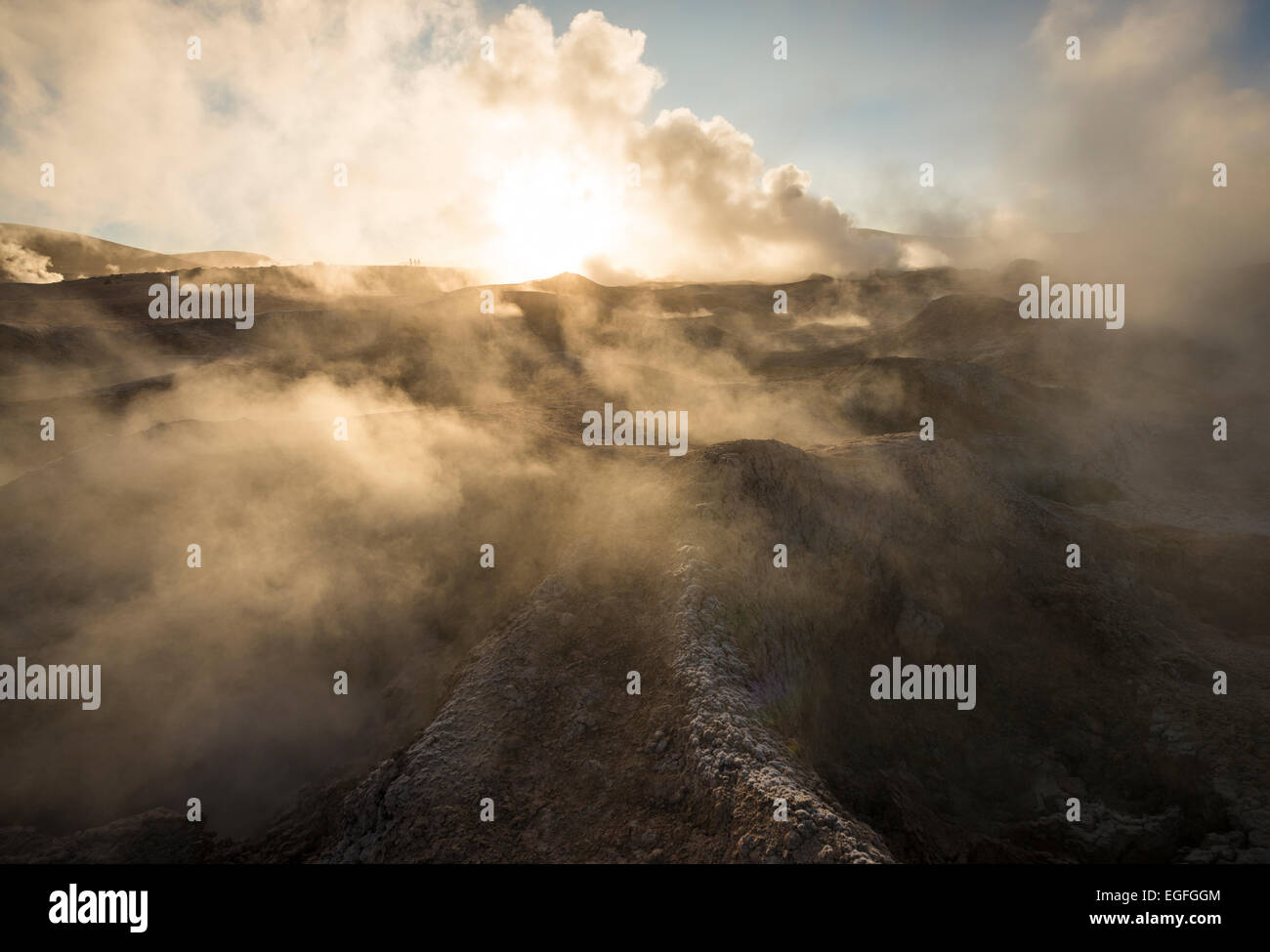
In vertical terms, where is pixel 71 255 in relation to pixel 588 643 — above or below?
above

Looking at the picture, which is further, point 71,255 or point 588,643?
point 71,255

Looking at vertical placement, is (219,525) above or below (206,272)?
below

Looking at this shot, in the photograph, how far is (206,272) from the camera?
53.1 m

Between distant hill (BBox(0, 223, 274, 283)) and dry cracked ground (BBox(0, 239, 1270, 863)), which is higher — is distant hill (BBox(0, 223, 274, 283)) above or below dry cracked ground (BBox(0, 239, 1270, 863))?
above

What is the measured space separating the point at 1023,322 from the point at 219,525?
43599 mm

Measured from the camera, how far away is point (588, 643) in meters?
11.5

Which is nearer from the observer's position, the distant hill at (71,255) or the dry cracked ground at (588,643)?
the dry cracked ground at (588,643)

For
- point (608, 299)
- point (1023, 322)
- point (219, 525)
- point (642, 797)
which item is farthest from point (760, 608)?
point (608, 299)

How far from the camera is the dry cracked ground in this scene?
917 centimetres

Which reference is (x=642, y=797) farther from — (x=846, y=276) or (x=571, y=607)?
(x=846, y=276)

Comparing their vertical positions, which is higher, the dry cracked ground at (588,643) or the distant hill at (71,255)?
the distant hill at (71,255)

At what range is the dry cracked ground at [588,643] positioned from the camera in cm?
917

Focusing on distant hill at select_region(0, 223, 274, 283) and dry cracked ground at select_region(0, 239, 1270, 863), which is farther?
distant hill at select_region(0, 223, 274, 283)
